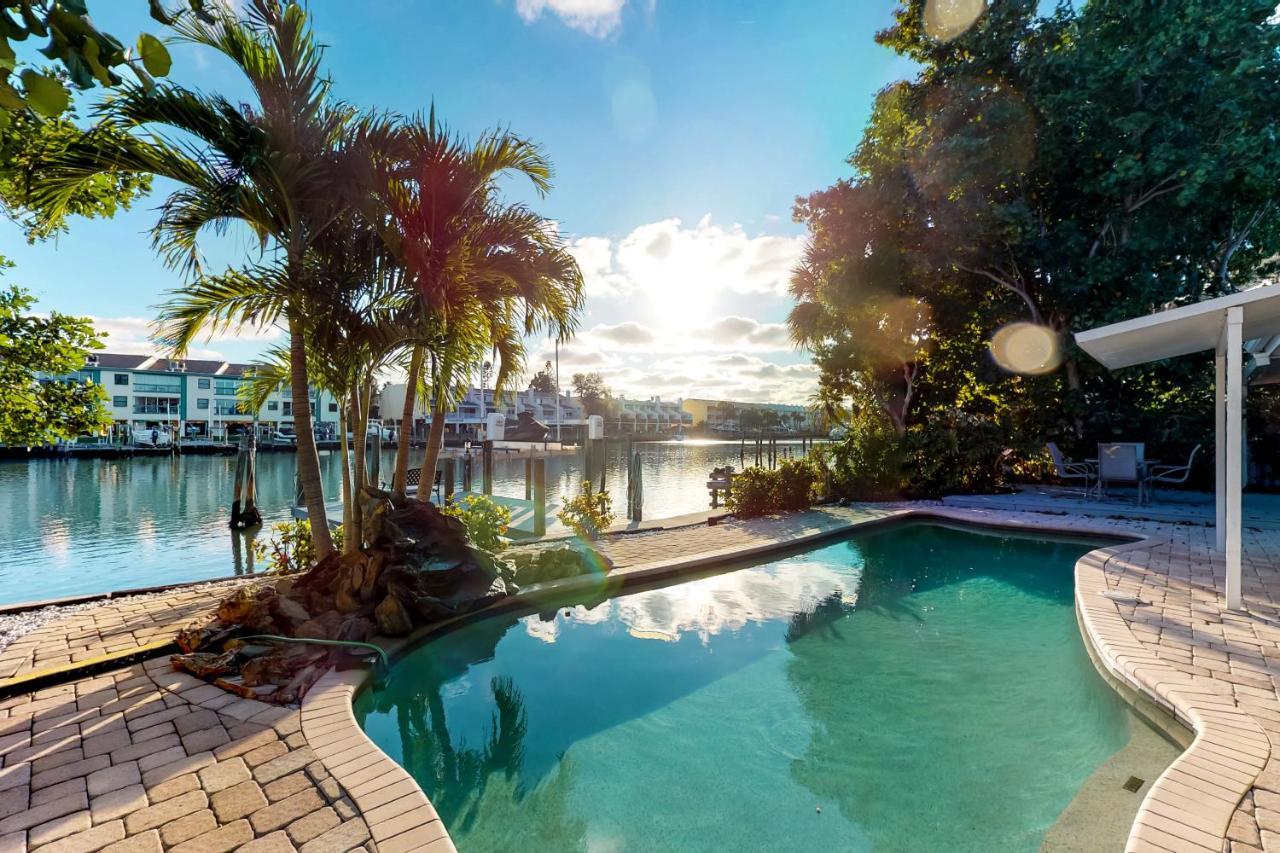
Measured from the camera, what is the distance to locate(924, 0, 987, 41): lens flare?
38.1 ft

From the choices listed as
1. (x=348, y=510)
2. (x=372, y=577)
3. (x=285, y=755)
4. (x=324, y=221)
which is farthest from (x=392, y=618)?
(x=324, y=221)

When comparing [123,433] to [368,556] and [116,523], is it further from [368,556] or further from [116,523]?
A: [368,556]

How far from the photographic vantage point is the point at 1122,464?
33.5 feet

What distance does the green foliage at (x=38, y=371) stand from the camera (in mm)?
4613

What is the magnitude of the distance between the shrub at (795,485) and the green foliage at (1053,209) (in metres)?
1.29

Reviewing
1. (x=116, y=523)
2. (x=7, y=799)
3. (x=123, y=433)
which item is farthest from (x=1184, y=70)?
(x=123, y=433)

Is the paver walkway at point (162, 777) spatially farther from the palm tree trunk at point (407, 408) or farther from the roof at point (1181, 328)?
the roof at point (1181, 328)

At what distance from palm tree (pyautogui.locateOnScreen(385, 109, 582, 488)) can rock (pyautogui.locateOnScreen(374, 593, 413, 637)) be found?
1.52 m

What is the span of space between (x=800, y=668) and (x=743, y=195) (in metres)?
6.70

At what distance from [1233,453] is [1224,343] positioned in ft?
5.15

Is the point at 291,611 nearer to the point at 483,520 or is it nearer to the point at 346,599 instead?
the point at 346,599

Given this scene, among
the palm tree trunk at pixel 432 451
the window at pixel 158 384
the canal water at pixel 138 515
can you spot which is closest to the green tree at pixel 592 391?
the window at pixel 158 384

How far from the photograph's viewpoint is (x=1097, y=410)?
12055mm

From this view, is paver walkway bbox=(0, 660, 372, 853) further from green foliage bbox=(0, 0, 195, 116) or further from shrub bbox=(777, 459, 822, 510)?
shrub bbox=(777, 459, 822, 510)
